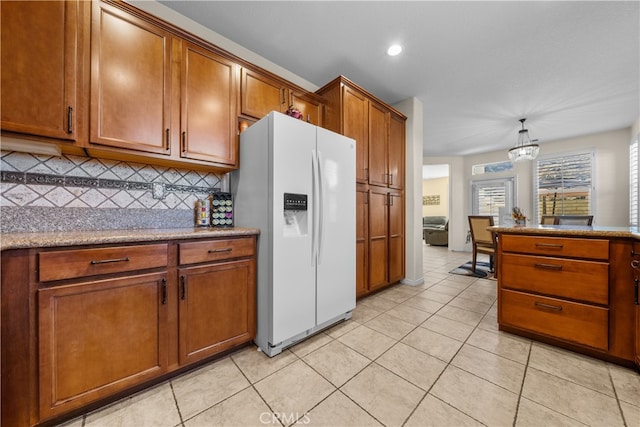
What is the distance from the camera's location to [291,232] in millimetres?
1724

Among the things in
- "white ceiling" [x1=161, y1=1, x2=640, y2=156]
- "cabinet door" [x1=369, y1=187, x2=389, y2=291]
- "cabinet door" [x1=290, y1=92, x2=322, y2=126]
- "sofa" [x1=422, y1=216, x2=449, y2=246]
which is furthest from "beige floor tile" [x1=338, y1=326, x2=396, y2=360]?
"sofa" [x1=422, y1=216, x2=449, y2=246]

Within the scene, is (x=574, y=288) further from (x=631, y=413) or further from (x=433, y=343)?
(x=433, y=343)

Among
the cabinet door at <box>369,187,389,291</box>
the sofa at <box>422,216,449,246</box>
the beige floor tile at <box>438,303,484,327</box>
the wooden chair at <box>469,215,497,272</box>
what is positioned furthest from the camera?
the sofa at <box>422,216,449,246</box>

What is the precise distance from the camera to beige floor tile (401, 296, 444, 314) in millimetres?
2457

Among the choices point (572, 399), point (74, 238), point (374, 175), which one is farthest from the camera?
point (374, 175)

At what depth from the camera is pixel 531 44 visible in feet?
7.23

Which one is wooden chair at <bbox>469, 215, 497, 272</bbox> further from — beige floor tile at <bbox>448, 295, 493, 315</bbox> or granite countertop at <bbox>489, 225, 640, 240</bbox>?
granite countertop at <bbox>489, 225, 640, 240</bbox>

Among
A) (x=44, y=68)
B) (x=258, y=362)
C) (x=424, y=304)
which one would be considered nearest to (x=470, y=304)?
(x=424, y=304)

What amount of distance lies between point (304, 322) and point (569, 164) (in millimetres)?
6405

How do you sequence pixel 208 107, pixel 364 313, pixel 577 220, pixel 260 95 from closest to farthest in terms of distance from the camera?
pixel 208 107
pixel 260 95
pixel 364 313
pixel 577 220

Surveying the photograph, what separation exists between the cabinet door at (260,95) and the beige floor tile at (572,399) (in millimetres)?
2712

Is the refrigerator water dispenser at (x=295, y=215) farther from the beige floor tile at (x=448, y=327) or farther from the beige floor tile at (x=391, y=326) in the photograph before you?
the beige floor tile at (x=448, y=327)

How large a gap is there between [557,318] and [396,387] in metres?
1.37

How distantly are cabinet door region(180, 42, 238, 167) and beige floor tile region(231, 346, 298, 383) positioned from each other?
1.46 metres
